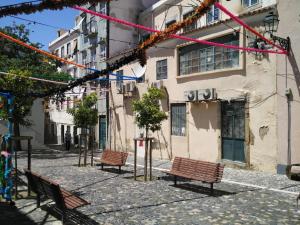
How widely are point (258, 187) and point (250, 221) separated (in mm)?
4208

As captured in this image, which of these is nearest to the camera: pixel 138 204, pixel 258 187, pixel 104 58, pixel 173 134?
pixel 138 204

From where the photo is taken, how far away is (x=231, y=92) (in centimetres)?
1662

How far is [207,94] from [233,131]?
2.30 m

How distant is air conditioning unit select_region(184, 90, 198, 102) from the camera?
59.7 feet

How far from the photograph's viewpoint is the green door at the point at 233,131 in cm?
1633

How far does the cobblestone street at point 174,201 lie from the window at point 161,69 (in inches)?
346

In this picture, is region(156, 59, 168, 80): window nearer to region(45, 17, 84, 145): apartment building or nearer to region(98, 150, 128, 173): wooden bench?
region(98, 150, 128, 173): wooden bench

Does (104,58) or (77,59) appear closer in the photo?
(104,58)

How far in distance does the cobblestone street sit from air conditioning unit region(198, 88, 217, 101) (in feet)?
14.8

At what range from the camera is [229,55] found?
16891 millimetres

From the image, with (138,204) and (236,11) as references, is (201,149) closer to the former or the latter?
(236,11)

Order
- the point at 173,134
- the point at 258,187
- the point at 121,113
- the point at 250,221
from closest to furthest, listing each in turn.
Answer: the point at 250,221, the point at 258,187, the point at 173,134, the point at 121,113

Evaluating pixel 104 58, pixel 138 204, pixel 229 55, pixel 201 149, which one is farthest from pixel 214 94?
pixel 104 58

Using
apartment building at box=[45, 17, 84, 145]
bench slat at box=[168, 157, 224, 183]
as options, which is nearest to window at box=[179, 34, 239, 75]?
bench slat at box=[168, 157, 224, 183]
